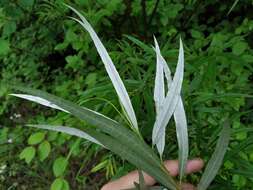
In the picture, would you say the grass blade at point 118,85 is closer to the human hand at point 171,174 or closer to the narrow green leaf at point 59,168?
the human hand at point 171,174

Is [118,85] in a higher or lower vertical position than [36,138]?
higher

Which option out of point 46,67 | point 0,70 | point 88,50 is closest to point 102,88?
point 88,50

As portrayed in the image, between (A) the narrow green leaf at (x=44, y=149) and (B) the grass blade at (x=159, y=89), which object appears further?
(A) the narrow green leaf at (x=44, y=149)

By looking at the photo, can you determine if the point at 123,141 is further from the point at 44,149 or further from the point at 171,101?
the point at 44,149

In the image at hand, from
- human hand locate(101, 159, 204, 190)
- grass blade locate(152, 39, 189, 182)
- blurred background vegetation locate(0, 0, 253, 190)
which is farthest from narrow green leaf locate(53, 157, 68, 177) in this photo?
grass blade locate(152, 39, 189, 182)

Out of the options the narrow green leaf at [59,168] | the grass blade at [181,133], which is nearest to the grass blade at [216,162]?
the grass blade at [181,133]

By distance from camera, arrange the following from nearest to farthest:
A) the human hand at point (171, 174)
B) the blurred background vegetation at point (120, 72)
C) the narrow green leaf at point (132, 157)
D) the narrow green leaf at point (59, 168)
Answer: the narrow green leaf at point (132, 157), the human hand at point (171, 174), the blurred background vegetation at point (120, 72), the narrow green leaf at point (59, 168)

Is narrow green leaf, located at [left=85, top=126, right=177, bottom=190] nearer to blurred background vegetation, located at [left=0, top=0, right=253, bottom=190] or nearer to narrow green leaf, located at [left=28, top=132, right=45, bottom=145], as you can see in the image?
blurred background vegetation, located at [left=0, top=0, right=253, bottom=190]

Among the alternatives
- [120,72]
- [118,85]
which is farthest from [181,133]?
[120,72]
